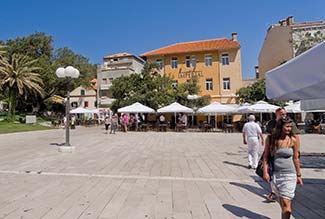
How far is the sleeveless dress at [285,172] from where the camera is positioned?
11.4 ft

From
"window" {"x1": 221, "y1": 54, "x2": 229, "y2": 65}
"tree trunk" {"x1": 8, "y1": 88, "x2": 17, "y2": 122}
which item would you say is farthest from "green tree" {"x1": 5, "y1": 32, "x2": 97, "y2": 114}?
"window" {"x1": 221, "y1": 54, "x2": 229, "y2": 65}

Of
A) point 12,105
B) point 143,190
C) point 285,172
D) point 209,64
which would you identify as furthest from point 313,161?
point 12,105

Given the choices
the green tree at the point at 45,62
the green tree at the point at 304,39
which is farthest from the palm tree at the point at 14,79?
the green tree at the point at 304,39

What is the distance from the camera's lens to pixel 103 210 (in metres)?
4.54

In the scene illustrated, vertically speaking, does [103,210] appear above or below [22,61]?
below

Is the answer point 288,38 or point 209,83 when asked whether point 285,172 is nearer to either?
point 209,83

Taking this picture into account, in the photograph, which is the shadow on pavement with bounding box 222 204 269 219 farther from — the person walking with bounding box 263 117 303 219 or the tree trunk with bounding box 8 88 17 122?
the tree trunk with bounding box 8 88 17 122

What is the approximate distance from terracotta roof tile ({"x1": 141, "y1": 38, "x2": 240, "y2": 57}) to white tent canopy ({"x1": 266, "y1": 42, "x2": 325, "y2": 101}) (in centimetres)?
3367

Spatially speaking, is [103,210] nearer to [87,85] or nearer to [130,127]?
[130,127]

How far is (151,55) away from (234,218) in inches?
1441

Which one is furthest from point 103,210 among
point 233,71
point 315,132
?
point 233,71

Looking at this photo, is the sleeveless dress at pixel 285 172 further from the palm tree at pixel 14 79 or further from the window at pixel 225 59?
the palm tree at pixel 14 79

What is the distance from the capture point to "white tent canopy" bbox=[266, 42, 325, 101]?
3227mm

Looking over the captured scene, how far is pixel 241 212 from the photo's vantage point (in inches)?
175
